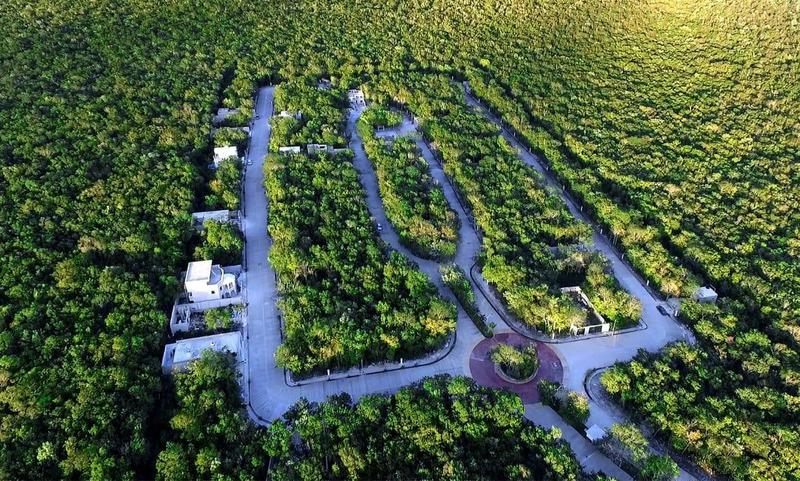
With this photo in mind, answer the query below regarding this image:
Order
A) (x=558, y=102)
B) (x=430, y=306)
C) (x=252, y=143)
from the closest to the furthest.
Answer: (x=430, y=306) < (x=252, y=143) < (x=558, y=102)

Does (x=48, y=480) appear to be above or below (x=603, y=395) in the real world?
below

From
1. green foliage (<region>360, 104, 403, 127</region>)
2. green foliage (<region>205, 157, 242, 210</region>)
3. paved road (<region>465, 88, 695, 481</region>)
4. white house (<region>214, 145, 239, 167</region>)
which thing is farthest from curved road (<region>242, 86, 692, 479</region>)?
green foliage (<region>360, 104, 403, 127</region>)

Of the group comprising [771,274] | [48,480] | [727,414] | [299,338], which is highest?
[771,274]

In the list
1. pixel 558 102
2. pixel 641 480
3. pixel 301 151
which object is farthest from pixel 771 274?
pixel 301 151

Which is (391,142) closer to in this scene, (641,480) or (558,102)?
(558,102)

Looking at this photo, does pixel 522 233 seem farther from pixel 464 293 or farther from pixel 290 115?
pixel 290 115

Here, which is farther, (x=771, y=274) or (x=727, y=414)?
(x=771, y=274)

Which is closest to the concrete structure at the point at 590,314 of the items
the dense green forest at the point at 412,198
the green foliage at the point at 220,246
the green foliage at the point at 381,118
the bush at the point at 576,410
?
the bush at the point at 576,410
